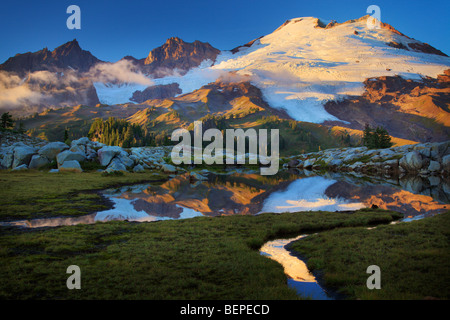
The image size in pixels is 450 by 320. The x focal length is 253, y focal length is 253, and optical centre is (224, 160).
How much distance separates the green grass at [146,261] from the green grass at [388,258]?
9.85ft

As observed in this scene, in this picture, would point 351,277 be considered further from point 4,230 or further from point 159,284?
point 4,230

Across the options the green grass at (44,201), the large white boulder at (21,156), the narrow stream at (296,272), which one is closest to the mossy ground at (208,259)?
the narrow stream at (296,272)

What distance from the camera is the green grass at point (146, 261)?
433 inches

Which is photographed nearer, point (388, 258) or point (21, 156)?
point (388, 258)

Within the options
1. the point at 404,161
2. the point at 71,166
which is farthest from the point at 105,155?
the point at 404,161

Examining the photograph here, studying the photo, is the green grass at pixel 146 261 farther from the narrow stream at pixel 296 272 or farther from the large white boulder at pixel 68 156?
the large white boulder at pixel 68 156

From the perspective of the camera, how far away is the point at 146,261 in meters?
14.6

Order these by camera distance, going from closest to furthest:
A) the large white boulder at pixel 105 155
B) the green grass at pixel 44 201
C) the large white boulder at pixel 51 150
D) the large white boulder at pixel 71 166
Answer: the green grass at pixel 44 201
the large white boulder at pixel 71 166
the large white boulder at pixel 51 150
the large white boulder at pixel 105 155

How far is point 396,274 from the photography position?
12289mm

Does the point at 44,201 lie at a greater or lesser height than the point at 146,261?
greater

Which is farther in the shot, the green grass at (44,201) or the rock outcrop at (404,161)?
the rock outcrop at (404,161)

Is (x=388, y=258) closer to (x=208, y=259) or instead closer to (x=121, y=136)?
(x=208, y=259)

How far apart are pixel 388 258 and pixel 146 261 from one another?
1382cm

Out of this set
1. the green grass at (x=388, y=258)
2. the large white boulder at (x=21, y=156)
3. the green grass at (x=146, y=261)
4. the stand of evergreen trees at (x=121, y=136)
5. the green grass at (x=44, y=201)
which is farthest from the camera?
the stand of evergreen trees at (x=121, y=136)
